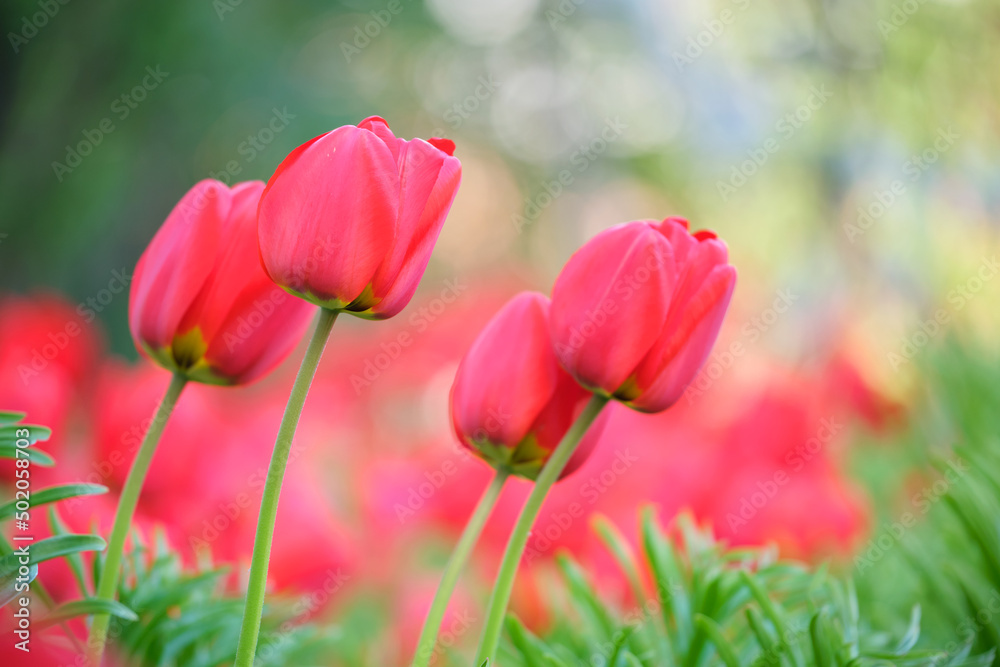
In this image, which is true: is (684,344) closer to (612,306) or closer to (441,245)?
(612,306)

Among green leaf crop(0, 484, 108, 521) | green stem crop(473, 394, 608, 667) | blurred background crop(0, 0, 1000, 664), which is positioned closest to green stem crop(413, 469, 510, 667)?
green stem crop(473, 394, 608, 667)

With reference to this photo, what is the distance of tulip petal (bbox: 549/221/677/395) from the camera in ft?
1.05

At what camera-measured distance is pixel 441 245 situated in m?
5.90

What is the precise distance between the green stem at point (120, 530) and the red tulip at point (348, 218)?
2.9 inches

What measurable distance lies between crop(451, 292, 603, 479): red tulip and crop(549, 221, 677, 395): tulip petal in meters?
0.03

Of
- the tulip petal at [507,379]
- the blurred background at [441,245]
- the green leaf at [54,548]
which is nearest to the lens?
the green leaf at [54,548]

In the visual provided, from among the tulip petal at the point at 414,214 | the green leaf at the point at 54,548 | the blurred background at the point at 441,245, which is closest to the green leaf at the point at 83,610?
the green leaf at the point at 54,548

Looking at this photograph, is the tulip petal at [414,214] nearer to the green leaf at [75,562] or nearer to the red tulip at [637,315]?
the red tulip at [637,315]

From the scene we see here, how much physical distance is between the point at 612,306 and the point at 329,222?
11cm

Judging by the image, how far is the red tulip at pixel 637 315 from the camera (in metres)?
0.32

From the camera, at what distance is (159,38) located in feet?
6.72

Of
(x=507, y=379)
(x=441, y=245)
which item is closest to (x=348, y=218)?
(x=507, y=379)

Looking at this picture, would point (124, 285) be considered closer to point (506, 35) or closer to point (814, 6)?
point (814, 6)

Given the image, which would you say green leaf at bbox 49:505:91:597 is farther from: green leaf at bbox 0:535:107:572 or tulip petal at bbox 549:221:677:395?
tulip petal at bbox 549:221:677:395
